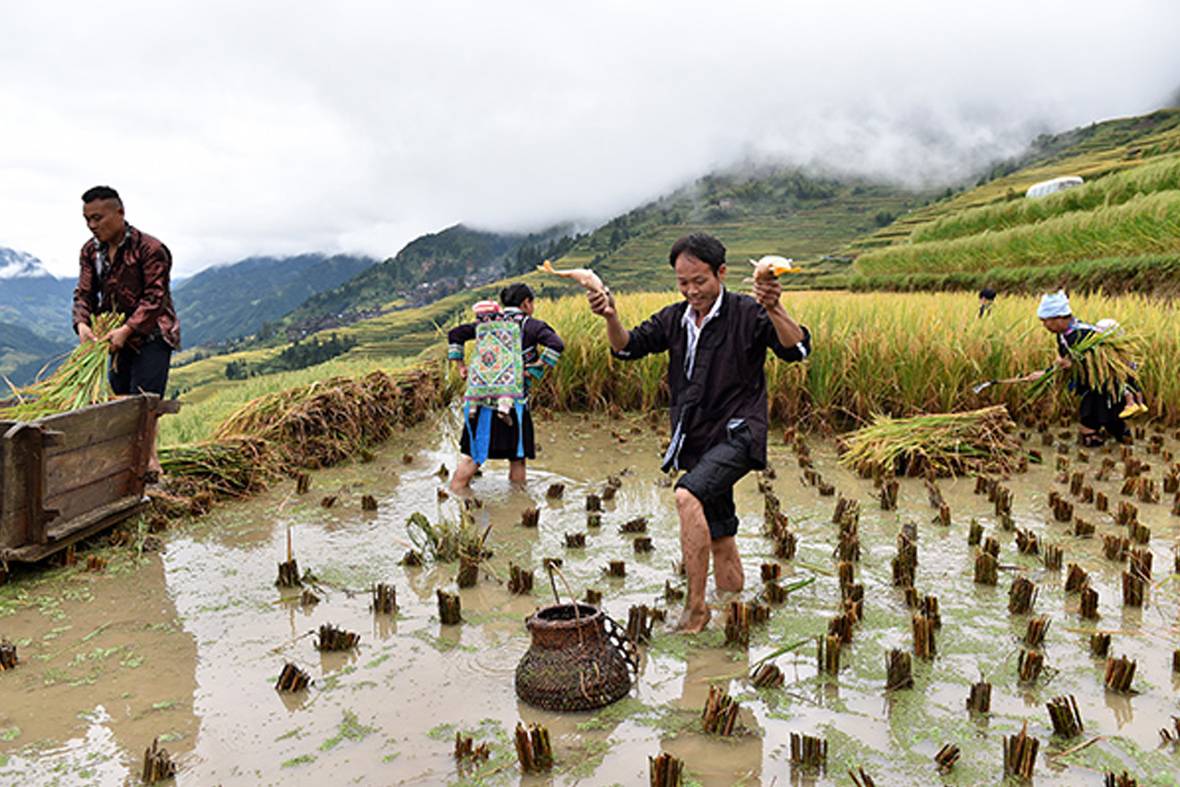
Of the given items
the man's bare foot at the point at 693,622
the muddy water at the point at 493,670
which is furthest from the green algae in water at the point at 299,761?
the man's bare foot at the point at 693,622

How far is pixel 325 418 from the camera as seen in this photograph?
8.34m

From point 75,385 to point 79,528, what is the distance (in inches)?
45.5

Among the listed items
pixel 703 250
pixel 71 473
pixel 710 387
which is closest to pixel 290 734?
pixel 710 387

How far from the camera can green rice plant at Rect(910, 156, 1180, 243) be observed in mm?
22453

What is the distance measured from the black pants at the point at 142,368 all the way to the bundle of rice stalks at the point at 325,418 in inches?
59.6

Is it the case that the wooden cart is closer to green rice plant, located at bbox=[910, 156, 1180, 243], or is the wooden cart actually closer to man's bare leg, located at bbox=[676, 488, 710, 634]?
man's bare leg, located at bbox=[676, 488, 710, 634]

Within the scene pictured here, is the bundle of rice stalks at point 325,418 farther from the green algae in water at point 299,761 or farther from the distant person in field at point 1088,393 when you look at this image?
the distant person in field at point 1088,393

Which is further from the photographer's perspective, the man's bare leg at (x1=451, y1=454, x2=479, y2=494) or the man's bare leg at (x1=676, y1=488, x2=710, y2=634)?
the man's bare leg at (x1=451, y1=454, x2=479, y2=494)

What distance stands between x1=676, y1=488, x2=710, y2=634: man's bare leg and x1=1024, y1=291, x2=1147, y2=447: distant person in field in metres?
5.72

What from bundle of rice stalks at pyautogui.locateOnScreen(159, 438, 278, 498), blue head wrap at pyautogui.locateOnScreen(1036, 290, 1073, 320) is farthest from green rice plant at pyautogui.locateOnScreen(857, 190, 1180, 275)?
bundle of rice stalks at pyautogui.locateOnScreen(159, 438, 278, 498)

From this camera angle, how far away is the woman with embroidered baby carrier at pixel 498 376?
22.9 ft

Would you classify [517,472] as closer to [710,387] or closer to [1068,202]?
[710,387]

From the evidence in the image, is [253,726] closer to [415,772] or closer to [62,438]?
[415,772]

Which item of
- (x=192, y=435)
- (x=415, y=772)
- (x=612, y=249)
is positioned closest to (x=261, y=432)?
(x=192, y=435)
